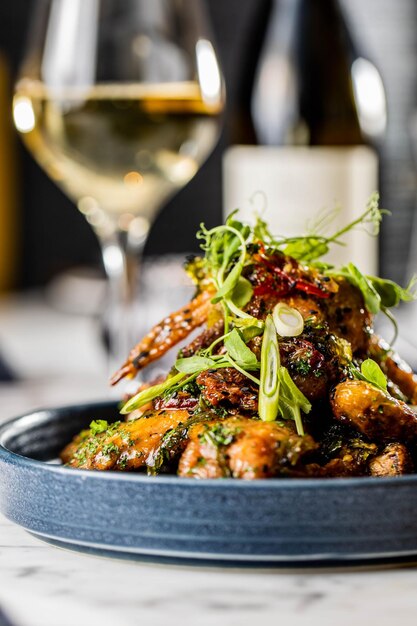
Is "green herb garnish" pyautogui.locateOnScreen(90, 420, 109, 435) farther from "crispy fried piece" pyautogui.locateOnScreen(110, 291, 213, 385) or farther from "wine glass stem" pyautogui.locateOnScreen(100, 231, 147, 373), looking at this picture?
"wine glass stem" pyautogui.locateOnScreen(100, 231, 147, 373)

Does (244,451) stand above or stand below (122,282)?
above

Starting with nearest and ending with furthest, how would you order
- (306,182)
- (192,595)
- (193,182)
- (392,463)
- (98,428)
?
1. (192,595)
2. (392,463)
3. (98,428)
4. (306,182)
5. (193,182)

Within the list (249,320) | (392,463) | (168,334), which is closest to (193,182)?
(168,334)

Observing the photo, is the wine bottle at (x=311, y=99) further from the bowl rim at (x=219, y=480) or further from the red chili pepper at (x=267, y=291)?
the bowl rim at (x=219, y=480)

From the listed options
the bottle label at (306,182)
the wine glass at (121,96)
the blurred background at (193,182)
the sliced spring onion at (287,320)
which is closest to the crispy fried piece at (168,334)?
the sliced spring onion at (287,320)

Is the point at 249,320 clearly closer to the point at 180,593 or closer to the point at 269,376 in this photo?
the point at 269,376

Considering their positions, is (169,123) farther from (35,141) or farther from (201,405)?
(201,405)

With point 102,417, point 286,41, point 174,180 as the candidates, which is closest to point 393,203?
point 286,41
